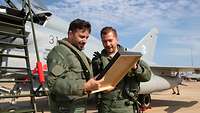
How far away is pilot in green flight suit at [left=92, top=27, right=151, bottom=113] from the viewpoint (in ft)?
12.2

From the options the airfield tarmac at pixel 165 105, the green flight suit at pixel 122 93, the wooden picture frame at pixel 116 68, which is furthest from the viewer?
the airfield tarmac at pixel 165 105

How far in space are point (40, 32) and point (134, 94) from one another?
363 inches

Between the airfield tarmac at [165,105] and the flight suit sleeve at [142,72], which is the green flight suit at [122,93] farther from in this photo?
the airfield tarmac at [165,105]

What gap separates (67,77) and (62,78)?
57mm

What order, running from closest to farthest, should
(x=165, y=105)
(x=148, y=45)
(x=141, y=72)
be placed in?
(x=141, y=72) → (x=165, y=105) → (x=148, y=45)

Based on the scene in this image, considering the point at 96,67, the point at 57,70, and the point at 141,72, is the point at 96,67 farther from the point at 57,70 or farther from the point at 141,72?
the point at 57,70

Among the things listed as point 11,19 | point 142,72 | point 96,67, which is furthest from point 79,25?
point 11,19

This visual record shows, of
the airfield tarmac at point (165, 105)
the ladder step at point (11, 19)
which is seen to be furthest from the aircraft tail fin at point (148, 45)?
the ladder step at point (11, 19)

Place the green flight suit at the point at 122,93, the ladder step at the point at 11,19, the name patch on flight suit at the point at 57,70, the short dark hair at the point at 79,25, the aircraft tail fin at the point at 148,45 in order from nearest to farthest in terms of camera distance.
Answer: the name patch on flight suit at the point at 57,70 → the short dark hair at the point at 79,25 → the green flight suit at the point at 122,93 → the ladder step at the point at 11,19 → the aircraft tail fin at the point at 148,45

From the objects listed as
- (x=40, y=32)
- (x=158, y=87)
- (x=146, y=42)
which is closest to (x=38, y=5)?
(x=40, y=32)

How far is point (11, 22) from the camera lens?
4484 mm

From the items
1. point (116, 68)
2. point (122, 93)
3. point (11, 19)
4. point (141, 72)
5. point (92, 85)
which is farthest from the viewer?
point (11, 19)

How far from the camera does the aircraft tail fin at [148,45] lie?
21.5 meters

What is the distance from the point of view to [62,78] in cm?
288
